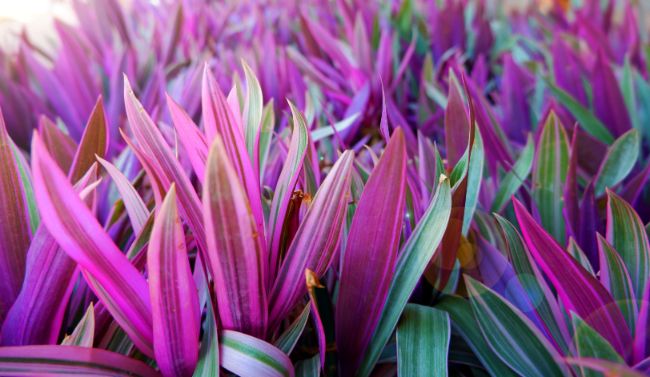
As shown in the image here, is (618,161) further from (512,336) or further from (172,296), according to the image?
(172,296)

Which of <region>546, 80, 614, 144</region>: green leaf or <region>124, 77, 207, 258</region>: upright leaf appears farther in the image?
<region>546, 80, 614, 144</region>: green leaf

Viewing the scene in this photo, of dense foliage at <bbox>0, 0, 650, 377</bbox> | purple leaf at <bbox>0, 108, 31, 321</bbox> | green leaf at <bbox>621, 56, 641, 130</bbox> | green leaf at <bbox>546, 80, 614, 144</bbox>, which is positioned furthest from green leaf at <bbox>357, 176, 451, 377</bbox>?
green leaf at <bbox>621, 56, 641, 130</bbox>

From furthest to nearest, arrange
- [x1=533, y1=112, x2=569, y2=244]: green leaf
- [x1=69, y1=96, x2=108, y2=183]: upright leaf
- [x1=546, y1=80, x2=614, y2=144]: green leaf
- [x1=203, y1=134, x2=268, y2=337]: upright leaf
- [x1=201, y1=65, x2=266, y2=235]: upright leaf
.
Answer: [x1=546, y1=80, x2=614, y2=144]: green leaf
[x1=533, y1=112, x2=569, y2=244]: green leaf
[x1=69, y1=96, x2=108, y2=183]: upright leaf
[x1=201, y1=65, x2=266, y2=235]: upright leaf
[x1=203, y1=134, x2=268, y2=337]: upright leaf

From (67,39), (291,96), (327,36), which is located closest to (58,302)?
(291,96)

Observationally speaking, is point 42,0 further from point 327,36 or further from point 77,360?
point 77,360

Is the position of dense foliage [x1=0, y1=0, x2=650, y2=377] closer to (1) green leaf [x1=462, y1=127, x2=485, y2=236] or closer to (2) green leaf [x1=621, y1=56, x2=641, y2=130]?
(1) green leaf [x1=462, y1=127, x2=485, y2=236]

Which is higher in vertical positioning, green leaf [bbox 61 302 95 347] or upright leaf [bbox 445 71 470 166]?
upright leaf [bbox 445 71 470 166]
